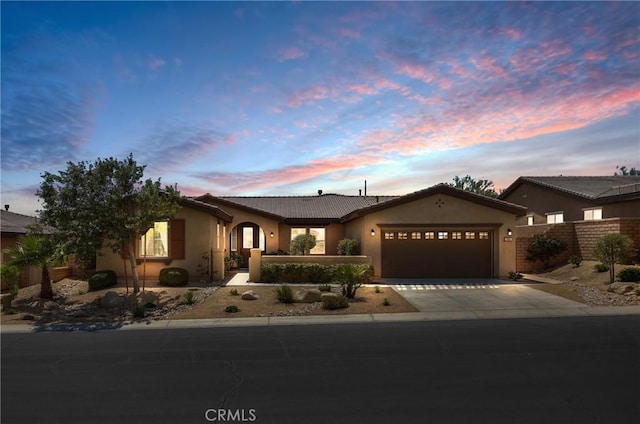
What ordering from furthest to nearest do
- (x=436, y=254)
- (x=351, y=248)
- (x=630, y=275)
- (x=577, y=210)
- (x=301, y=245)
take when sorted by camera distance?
(x=577, y=210), (x=301, y=245), (x=351, y=248), (x=436, y=254), (x=630, y=275)

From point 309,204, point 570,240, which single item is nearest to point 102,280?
point 309,204

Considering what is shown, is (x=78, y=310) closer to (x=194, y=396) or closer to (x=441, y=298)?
(x=194, y=396)

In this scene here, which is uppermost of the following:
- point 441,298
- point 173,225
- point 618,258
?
point 173,225

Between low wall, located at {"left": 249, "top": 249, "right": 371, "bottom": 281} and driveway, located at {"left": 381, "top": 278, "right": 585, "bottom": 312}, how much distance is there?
176cm

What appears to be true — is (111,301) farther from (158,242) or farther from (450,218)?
(450,218)

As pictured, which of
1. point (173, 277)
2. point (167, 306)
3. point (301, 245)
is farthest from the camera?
→ point (301, 245)

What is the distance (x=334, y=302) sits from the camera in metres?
12.9

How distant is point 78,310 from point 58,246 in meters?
2.30

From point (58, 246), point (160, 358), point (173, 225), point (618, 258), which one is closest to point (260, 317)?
point (160, 358)

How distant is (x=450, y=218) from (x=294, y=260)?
8183 mm

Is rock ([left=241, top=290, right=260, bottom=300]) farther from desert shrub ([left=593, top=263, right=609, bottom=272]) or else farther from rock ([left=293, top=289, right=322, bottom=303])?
desert shrub ([left=593, top=263, right=609, bottom=272])

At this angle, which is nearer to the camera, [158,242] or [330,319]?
[330,319]

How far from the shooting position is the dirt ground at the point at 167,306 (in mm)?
12117

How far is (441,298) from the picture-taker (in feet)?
47.9
